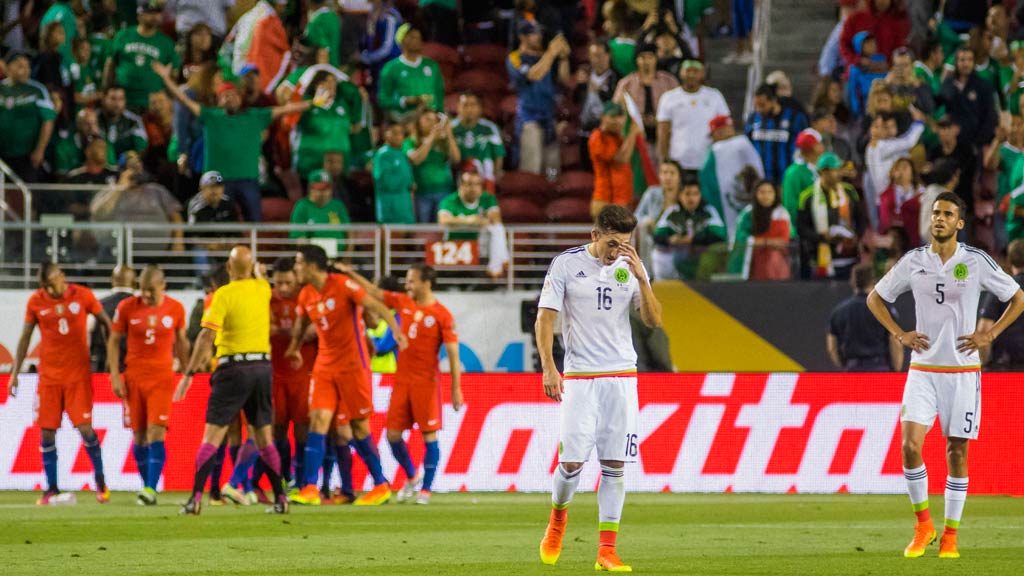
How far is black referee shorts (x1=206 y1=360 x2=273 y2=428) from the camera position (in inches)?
567

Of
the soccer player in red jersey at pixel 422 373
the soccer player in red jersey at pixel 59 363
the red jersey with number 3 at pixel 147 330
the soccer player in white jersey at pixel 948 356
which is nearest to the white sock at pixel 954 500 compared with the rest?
the soccer player in white jersey at pixel 948 356

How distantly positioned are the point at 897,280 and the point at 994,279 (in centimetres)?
63

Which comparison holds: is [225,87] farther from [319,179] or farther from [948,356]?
[948,356]

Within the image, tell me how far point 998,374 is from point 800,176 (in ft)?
12.1

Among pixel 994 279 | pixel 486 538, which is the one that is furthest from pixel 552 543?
pixel 994 279

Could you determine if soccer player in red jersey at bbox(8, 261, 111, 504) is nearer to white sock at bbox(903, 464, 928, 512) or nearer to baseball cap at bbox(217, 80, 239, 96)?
baseball cap at bbox(217, 80, 239, 96)

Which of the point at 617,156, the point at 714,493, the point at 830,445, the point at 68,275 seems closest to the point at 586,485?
the point at 714,493

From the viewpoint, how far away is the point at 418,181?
20422mm

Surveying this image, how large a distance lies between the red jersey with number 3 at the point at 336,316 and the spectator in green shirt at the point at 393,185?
167 inches

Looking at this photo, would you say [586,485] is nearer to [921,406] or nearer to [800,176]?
[800,176]

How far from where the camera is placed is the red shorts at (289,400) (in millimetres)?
16172

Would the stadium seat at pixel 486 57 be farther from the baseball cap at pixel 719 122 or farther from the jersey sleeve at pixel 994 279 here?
the jersey sleeve at pixel 994 279

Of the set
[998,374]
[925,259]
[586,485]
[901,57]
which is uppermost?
[901,57]

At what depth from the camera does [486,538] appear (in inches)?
486
